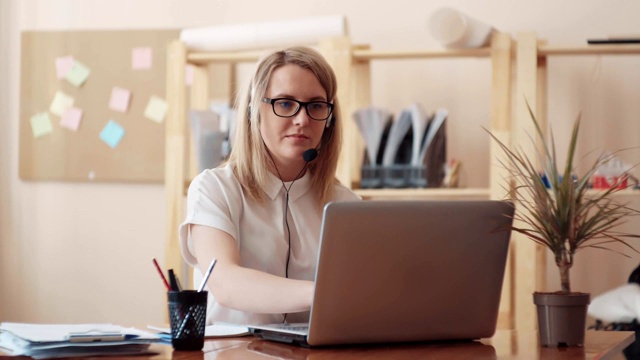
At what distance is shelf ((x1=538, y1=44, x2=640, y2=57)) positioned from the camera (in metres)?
2.86

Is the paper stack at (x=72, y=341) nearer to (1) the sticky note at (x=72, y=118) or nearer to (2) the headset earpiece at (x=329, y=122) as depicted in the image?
(2) the headset earpiece at (x=329, y=122)

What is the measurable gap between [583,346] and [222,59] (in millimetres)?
1926

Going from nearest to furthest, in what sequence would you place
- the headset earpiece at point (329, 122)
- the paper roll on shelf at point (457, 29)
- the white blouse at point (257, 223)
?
the white blouse at point (257, 223)
the headset earpiece at point (329, 122)
the paper roll on shelf at point (457, 29)

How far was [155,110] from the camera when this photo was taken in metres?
3.60

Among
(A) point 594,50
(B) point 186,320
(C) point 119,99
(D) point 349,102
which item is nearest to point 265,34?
(D) point 349,102

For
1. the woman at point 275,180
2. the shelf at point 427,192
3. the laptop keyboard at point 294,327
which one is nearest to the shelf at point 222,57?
the shelf at point 427,192

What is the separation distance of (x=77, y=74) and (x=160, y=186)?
22.9 inches

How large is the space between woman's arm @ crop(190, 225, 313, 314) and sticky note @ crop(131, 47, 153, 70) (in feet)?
6.50

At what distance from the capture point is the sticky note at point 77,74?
145 inches

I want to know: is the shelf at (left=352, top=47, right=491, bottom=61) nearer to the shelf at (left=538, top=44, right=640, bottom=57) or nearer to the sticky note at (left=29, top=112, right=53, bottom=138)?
the shelf at (left=538, top=44, right=640, bottom=57)

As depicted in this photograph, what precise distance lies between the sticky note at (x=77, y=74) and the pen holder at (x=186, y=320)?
2495 mm

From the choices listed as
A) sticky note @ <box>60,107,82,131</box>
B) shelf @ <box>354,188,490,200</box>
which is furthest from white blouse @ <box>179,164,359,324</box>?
sticky note @ <box>60,107,82,131</box>

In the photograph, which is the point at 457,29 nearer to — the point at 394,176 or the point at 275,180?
the point at 394,176

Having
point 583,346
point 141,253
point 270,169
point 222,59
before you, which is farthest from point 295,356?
point 141,253
